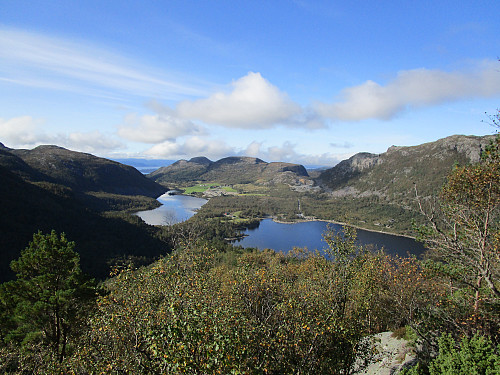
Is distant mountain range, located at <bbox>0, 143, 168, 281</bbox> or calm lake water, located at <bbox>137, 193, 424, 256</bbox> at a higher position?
distant mountain range, located at <bbox>0, 143, 168, 281</bbox>

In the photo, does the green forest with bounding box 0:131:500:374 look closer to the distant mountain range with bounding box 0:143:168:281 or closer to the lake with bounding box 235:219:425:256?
the distant mountain range with bounding box 0:143:168:281

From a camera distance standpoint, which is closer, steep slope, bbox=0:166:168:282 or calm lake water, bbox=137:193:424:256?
steep slope, bbox=0:166:168:282

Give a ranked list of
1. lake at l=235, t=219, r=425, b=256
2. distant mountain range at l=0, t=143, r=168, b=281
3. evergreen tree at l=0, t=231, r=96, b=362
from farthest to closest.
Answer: lake at l=235, t=219, r=425, b=256 < distant mountain range at l=0, t=143, r=168, b=281 < evergreen tree at l=0, t=231, r=96, b=362

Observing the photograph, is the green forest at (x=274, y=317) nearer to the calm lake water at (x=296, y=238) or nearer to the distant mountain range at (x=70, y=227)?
the distant mountain range at (x=70, y=227)

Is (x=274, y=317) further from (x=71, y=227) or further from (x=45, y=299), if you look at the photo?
(x=71, y=227)

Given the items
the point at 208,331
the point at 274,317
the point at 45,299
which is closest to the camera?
the point at 208,331

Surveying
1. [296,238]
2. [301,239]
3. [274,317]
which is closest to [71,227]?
[296,238]

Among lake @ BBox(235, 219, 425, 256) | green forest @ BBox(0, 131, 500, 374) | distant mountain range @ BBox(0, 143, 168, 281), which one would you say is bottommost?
lake @ BBox(235, 219, 425, 256)

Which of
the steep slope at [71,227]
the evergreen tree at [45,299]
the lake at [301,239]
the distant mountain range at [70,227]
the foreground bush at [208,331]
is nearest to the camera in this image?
the foreground bush at [208,331]

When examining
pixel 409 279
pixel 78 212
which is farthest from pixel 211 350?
pixel 78 212

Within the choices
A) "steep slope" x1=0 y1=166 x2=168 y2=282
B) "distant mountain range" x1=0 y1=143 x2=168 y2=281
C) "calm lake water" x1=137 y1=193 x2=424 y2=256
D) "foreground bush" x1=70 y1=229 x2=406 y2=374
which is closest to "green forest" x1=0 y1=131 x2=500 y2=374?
"foreground bush" x1=70 y1=229 x2=406 y2=374

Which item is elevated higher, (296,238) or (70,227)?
(70,227)

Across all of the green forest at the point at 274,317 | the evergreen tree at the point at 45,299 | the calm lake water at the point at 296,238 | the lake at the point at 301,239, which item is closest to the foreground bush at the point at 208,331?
the green forest at the point at 274,317

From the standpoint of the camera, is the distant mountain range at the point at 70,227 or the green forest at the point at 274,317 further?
the distant mountain range at the point at 70,227
